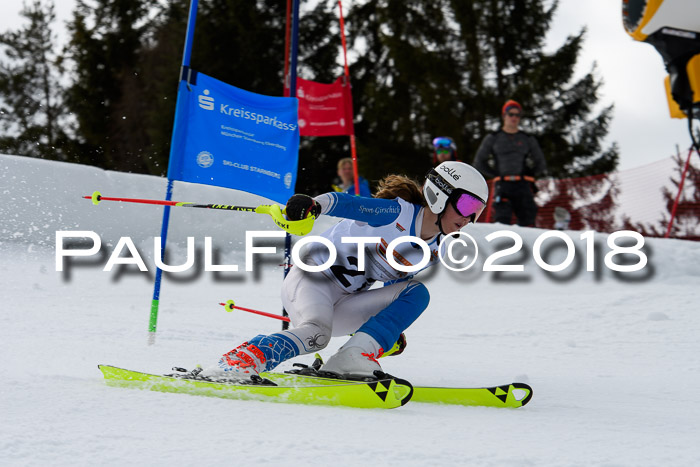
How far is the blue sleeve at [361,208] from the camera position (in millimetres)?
3004

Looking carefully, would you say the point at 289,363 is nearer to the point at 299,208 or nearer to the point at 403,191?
the point at 403,191

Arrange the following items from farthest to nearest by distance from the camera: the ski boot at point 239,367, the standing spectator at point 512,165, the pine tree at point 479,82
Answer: the pine tree at point 479,82 → the standing spectator at point 512,165 → the ski boot at point 239,367

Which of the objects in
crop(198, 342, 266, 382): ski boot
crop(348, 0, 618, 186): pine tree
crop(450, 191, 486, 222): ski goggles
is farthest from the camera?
crop(348, 0, 618, 186): pine tree

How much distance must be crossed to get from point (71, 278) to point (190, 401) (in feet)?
15.5

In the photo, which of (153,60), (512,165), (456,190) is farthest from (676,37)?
(153,60)

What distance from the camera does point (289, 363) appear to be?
4.27m

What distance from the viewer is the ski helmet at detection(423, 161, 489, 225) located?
3.25 metres

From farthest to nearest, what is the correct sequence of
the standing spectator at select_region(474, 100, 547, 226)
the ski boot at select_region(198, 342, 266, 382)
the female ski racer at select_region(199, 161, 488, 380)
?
the standing spectator at select_region(474, 100, 547, 226) < the female ski racer at select_region(199, 161, 488, 380) < the ski boot at select_region(198, 342, 266, 382)

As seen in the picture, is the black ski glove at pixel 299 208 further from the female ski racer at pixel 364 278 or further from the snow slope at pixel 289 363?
the snow slope at pixel 289 363

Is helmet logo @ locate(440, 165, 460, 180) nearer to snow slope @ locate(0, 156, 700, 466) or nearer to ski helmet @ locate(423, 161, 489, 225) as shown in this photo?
ski helmet @ locate(423, 161, 489, 225)

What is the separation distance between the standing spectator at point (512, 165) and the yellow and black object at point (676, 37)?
606 cm

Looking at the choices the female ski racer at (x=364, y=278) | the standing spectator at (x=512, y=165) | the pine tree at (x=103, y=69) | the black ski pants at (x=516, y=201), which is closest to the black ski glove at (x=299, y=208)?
the female ski racer at (x=364, y=278)

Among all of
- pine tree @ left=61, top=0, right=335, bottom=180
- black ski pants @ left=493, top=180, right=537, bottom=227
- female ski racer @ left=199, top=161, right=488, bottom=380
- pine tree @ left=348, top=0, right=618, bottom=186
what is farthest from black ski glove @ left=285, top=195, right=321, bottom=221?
pine tree @ left=348, top=0, right=618, bottom=186

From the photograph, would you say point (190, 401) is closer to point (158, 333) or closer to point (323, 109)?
point (158, 333)
